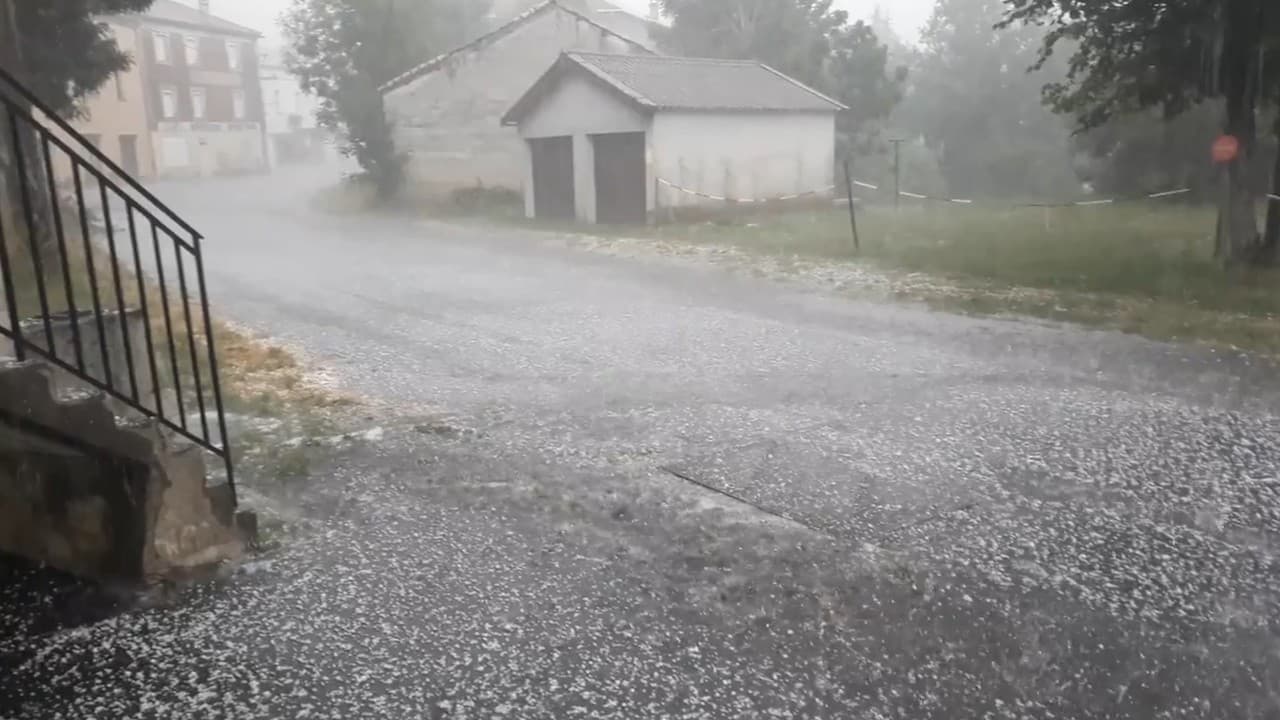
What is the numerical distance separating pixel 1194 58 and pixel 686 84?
13.0 meters

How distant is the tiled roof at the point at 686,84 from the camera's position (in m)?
21.6

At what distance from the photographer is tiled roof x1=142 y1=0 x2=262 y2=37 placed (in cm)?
5056

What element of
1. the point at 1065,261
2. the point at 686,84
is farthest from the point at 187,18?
the point at 1065,261

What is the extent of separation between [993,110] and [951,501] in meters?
35.7

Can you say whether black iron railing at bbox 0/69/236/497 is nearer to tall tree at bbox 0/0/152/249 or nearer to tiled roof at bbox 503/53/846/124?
tall tree at bbox 0/0/152/249

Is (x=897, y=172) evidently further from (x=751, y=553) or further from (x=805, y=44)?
(x=751, y=553)

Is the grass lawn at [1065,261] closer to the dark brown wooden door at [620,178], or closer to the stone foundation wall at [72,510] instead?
A: the dark brown wooden door at [620,178]

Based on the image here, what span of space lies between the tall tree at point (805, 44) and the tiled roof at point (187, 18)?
2998 centimetres

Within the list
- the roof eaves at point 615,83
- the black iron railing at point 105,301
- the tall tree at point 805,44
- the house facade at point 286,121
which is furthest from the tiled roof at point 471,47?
the house facade at point 286,121

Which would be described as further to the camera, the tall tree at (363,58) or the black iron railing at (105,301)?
the tall tree at (363,58)

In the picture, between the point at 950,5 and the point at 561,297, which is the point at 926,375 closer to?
the point at 561,297

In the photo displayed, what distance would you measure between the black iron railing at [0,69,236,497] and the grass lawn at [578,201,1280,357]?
8.25 m

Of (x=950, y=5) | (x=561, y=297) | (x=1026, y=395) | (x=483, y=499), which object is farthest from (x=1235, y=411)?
(x=950, y=5)

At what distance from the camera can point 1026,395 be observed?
23.5ft
